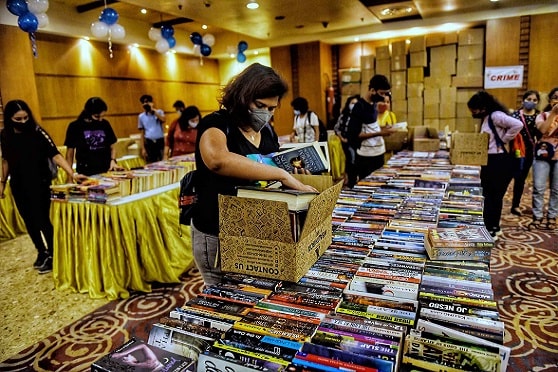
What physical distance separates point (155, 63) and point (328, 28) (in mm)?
3569

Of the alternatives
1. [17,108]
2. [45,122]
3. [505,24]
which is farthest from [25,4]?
[505,24]

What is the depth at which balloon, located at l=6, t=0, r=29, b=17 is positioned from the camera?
3.66 m

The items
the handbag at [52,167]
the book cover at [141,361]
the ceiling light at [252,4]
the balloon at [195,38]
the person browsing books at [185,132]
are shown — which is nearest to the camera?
the book cover at [141,361]

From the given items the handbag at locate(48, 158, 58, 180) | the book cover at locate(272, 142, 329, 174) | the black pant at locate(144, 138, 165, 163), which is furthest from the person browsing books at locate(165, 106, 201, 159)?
the book cover at locate(272, 142, 329, 174)

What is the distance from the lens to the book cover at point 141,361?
717 mm

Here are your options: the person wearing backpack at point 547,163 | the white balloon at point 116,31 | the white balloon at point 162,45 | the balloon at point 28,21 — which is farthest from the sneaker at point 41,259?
the person wearing backpack at point 547,163

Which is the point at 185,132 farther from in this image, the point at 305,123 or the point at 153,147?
the point at 305,123

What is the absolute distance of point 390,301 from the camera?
0.91 meters

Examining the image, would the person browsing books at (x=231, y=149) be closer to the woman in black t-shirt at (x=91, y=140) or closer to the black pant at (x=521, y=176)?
the woman in black t-shirt at (x=91, y=140)

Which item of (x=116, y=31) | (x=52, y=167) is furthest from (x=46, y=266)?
(x=116, y=31)

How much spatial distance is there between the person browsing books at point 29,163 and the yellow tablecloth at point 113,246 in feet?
1.22

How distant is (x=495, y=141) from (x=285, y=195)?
2.58 m

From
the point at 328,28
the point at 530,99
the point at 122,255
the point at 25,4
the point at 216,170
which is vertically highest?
the point at 328,28

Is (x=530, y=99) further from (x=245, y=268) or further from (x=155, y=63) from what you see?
(x=155, y=63)
